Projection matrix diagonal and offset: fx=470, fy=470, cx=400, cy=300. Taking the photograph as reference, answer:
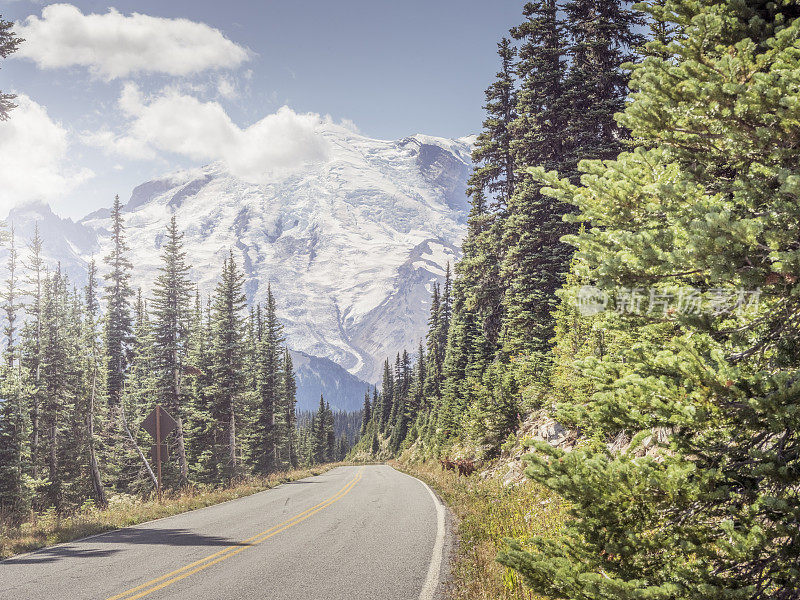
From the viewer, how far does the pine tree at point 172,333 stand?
36062mm

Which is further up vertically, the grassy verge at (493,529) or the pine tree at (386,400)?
the grassy verge at (493,529)

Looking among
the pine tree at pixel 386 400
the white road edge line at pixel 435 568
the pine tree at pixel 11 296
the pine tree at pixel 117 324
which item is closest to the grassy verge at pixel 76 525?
the white road edge line at pixel 435 568

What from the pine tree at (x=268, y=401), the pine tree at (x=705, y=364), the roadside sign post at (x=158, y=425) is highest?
the pine tree at (x=705, y=364)

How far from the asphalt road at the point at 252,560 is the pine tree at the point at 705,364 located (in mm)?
4203

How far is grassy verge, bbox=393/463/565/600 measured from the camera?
6426 millimetres

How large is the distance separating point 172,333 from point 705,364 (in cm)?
3937

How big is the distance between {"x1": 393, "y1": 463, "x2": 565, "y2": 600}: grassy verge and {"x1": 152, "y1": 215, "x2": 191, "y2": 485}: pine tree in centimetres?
2775

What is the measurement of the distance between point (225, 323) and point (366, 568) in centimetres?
3399

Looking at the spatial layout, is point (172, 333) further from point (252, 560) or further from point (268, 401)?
point (252, 560)

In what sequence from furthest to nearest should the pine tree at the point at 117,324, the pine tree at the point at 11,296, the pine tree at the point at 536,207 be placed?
the pine tree at the point at 117,324 → the pine tree at the point at 11,296 → the pine tree at the point at 536,207

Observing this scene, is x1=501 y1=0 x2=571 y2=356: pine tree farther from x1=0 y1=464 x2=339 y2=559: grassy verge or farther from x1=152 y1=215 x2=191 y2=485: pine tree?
x1=152 y1=215 x2=191 y2=485: pine tree

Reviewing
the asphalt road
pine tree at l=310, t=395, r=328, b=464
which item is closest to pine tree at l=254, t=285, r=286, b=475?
the asphalt road

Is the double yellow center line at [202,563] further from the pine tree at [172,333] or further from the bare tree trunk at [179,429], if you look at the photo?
the pine tree at [172,333]

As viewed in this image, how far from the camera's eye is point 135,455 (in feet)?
125
